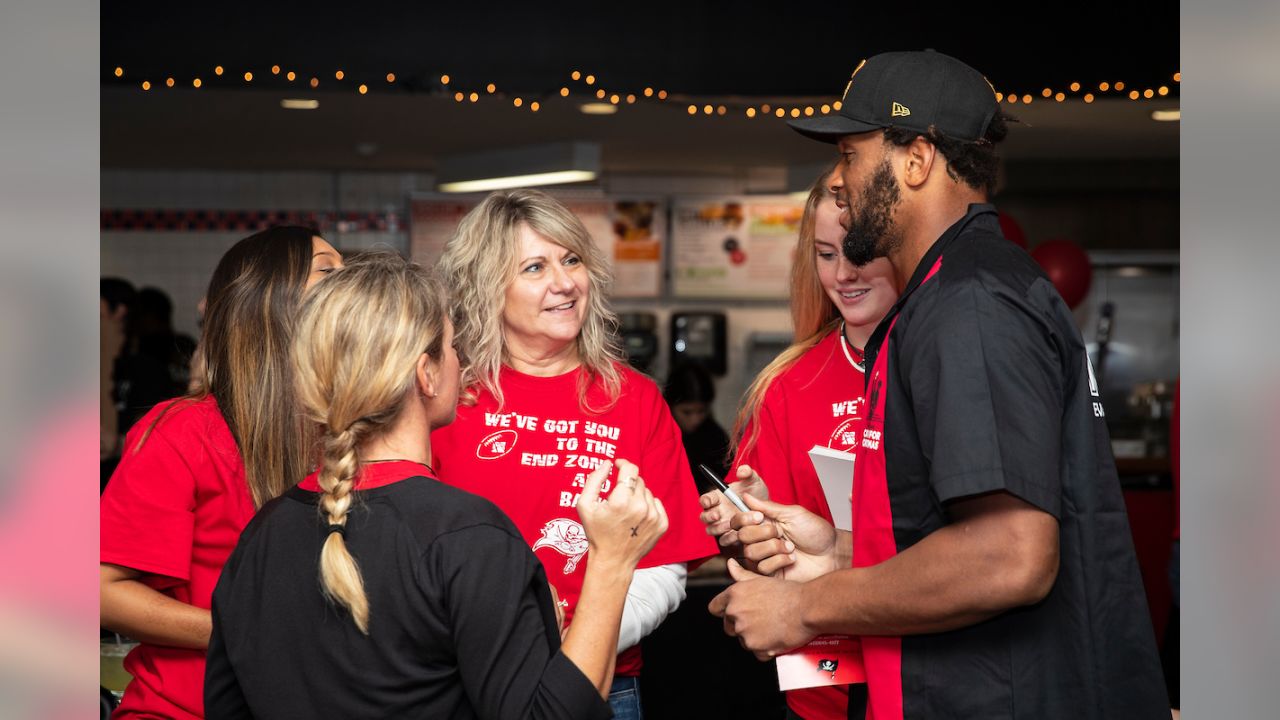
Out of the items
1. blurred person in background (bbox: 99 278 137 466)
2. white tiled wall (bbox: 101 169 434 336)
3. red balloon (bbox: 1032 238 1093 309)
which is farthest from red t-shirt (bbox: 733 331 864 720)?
white tiled wall (bbox: 101 169 434 336)

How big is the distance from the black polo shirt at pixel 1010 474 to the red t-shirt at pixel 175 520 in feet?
3.60

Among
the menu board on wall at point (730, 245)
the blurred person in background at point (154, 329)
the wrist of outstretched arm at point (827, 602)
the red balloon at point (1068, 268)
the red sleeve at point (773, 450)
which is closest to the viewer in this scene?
the wrist of outstretched arm at point (827, 602)

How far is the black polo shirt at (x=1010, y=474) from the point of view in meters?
1.47

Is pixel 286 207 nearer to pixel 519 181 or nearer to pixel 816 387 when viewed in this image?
pixel 519 181

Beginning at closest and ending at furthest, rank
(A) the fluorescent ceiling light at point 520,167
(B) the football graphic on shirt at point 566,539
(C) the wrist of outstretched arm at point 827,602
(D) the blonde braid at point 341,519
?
(D) the blonde braid at point 341,519 → (C) the wrist of outstretched arm at point 827,602 → (B) the football graphic on shirt at point 566,539 → (A) the fluorescent ceiling light at point 520,167

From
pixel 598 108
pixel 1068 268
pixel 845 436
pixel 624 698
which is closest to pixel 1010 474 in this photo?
→ pixel 845 436

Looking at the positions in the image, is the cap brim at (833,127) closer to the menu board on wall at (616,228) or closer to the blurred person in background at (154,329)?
the blurred person in background at (154,329)

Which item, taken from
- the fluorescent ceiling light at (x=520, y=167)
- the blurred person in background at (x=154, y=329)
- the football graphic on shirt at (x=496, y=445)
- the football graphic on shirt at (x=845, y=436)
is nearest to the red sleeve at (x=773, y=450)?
the football graphic on shirt at (x=845, y=436)

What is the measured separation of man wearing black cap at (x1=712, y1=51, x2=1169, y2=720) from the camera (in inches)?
58.1

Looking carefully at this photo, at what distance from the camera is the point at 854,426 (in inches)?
92.4

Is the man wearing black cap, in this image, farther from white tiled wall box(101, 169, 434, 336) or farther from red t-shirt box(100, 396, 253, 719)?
white tiled wall box(101, 169, 434, 336)
